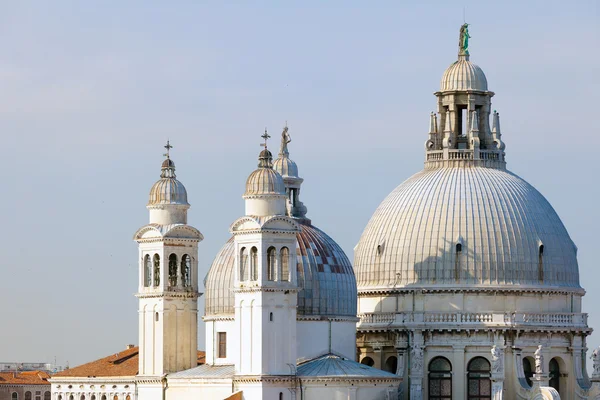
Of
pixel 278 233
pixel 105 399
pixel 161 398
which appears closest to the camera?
pixel 278 233

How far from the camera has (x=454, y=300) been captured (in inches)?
4734

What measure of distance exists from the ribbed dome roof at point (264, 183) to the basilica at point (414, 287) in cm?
8

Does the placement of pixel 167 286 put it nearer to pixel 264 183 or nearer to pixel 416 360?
pixel 264 183

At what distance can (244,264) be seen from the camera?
11206 cm

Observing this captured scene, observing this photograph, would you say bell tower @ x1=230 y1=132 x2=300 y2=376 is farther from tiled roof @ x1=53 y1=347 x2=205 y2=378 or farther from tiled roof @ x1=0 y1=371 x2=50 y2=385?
tiled roof @ x1=0 y1=371 x2=50 y2=385

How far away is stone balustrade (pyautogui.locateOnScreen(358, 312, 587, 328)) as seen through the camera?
119062 mm

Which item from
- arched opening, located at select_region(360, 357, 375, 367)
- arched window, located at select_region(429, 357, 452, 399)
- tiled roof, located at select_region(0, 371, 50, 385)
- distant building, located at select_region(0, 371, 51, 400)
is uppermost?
arched opening, located at select_region(360, 357, 375, 367)

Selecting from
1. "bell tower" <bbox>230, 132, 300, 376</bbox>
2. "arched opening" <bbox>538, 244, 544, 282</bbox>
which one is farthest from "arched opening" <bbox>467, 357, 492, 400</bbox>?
"bell tower" <bbox>230, 132, 300, 376</bbox>

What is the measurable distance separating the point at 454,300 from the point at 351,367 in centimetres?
938

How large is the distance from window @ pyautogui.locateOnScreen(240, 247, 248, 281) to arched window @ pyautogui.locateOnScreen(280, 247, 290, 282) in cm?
191

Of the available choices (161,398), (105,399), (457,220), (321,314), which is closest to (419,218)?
(457,220)

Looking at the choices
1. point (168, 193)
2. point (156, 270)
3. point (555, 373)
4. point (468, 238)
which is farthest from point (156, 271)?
point (555, 373)

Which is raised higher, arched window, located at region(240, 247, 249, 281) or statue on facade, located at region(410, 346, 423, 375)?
arched window, located at region(240, 247, 249, 281)

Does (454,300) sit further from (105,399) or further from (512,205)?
(105,399)
